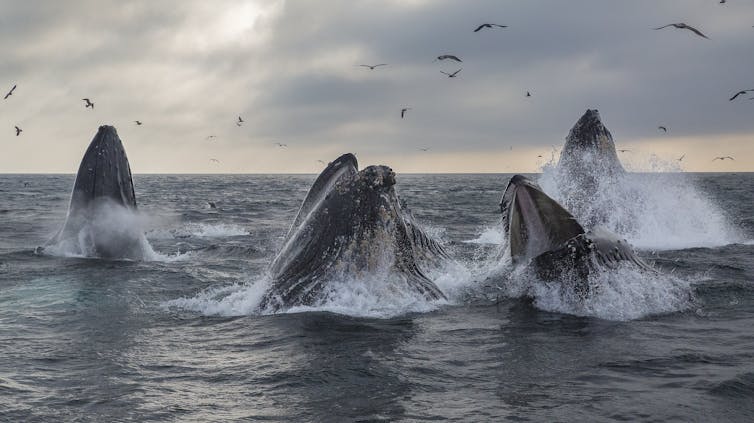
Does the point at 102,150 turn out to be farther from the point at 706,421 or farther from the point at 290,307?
the point at 706,421

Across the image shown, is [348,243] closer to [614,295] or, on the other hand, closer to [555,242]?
[555,242]

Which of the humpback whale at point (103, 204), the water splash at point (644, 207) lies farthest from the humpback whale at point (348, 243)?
the water splash at point (644, 207)

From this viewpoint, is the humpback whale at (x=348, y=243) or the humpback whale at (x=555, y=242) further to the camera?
the humpback whale at (x=555, y=242)

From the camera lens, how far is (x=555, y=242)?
881 centimetres

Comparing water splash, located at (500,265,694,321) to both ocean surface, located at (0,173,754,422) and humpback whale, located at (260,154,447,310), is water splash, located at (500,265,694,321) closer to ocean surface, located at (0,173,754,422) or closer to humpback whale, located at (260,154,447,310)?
ocean surface, located at (0,173,754,422)

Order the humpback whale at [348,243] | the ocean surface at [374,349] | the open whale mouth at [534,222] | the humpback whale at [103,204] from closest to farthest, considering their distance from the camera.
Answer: the ocean surface at [374,349] → the humpback whale at [348,243] → the open whale mouth at [534,222] → the humpback whale at [103,204]

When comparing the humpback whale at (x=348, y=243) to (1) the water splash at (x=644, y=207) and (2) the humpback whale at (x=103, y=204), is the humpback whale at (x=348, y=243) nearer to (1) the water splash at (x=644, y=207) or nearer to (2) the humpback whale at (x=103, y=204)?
(2) the humpback whale at (x=103, y=204)

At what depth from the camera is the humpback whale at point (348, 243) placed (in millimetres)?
8211

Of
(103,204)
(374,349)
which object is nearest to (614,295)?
(374,349)

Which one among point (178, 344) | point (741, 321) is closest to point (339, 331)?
point (178, 344)

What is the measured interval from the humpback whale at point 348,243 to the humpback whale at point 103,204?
206 inches

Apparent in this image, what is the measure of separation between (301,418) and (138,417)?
4.13 feet

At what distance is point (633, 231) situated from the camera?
17.6 metres

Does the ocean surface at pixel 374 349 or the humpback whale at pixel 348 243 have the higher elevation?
the humpback whale at pixel 348 243
